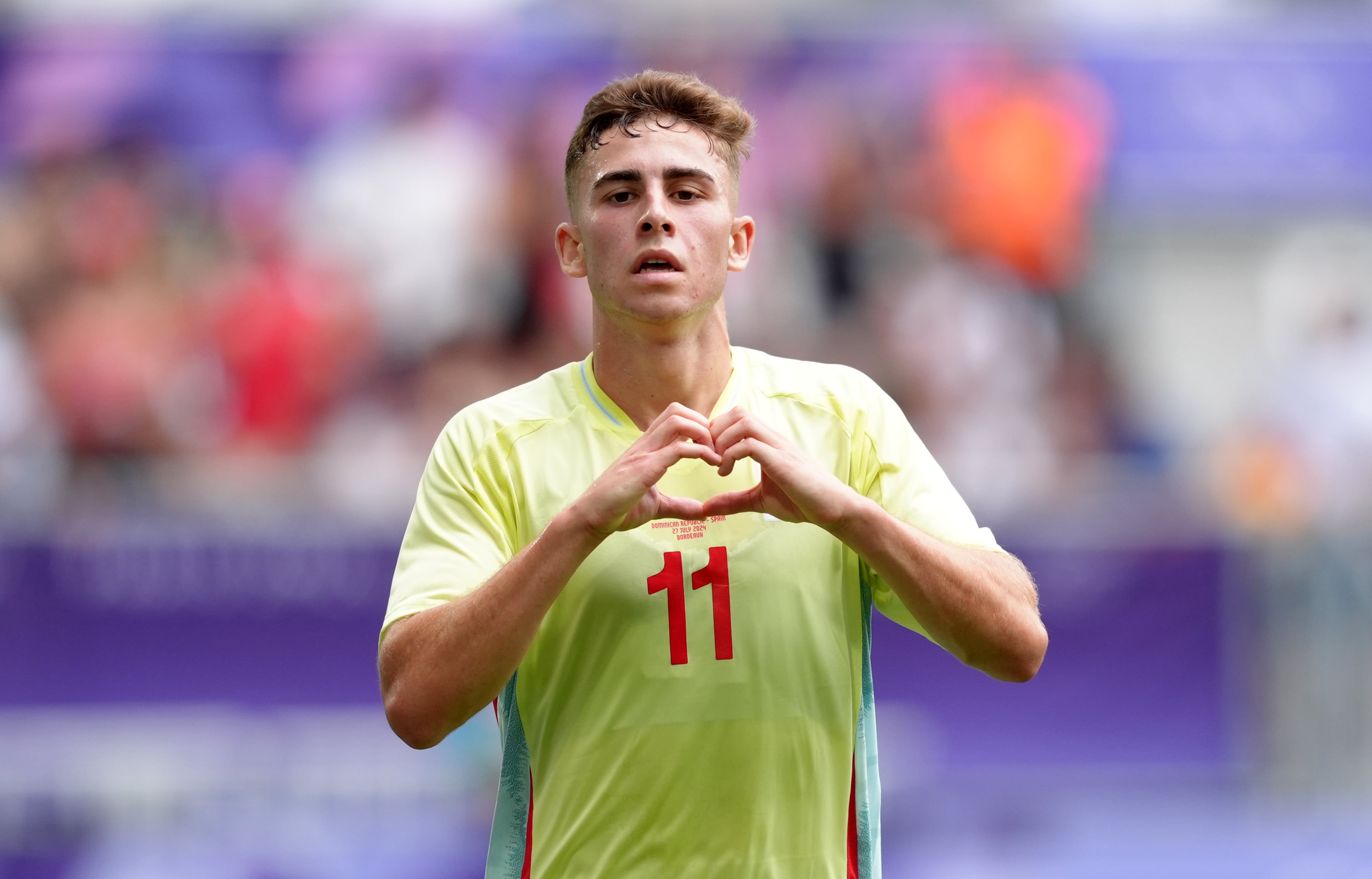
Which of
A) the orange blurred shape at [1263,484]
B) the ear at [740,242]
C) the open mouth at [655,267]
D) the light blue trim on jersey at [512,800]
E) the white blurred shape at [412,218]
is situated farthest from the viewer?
the white blurred shape at [412,218]

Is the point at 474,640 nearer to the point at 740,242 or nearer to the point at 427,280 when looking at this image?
the point at 740,242

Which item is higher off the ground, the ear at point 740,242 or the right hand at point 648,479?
the ear at point 740,242

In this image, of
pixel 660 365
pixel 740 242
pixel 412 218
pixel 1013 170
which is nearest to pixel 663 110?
pixel 740 242

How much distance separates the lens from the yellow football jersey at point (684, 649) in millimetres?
3539

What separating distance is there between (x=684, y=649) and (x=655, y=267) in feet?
2.45

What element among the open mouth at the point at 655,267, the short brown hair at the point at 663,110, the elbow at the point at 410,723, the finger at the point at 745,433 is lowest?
the elbow at the point at 410,723

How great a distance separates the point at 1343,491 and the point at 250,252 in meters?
6.49

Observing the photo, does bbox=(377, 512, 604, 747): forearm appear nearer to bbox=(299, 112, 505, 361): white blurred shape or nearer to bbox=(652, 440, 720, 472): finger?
bbox=(652, 440, 720, 472): finger

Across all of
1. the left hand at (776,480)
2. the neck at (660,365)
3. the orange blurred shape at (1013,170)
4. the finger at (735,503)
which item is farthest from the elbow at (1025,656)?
the orange blurred shape at (1013,170)

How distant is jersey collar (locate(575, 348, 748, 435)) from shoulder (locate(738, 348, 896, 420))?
0.10ft

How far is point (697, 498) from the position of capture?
3.69 metres

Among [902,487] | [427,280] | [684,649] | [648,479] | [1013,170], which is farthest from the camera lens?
[1013,170]

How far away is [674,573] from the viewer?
3.62 m

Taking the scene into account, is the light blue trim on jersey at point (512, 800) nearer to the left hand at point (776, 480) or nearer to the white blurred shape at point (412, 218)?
the left hand at point (776, 480)
